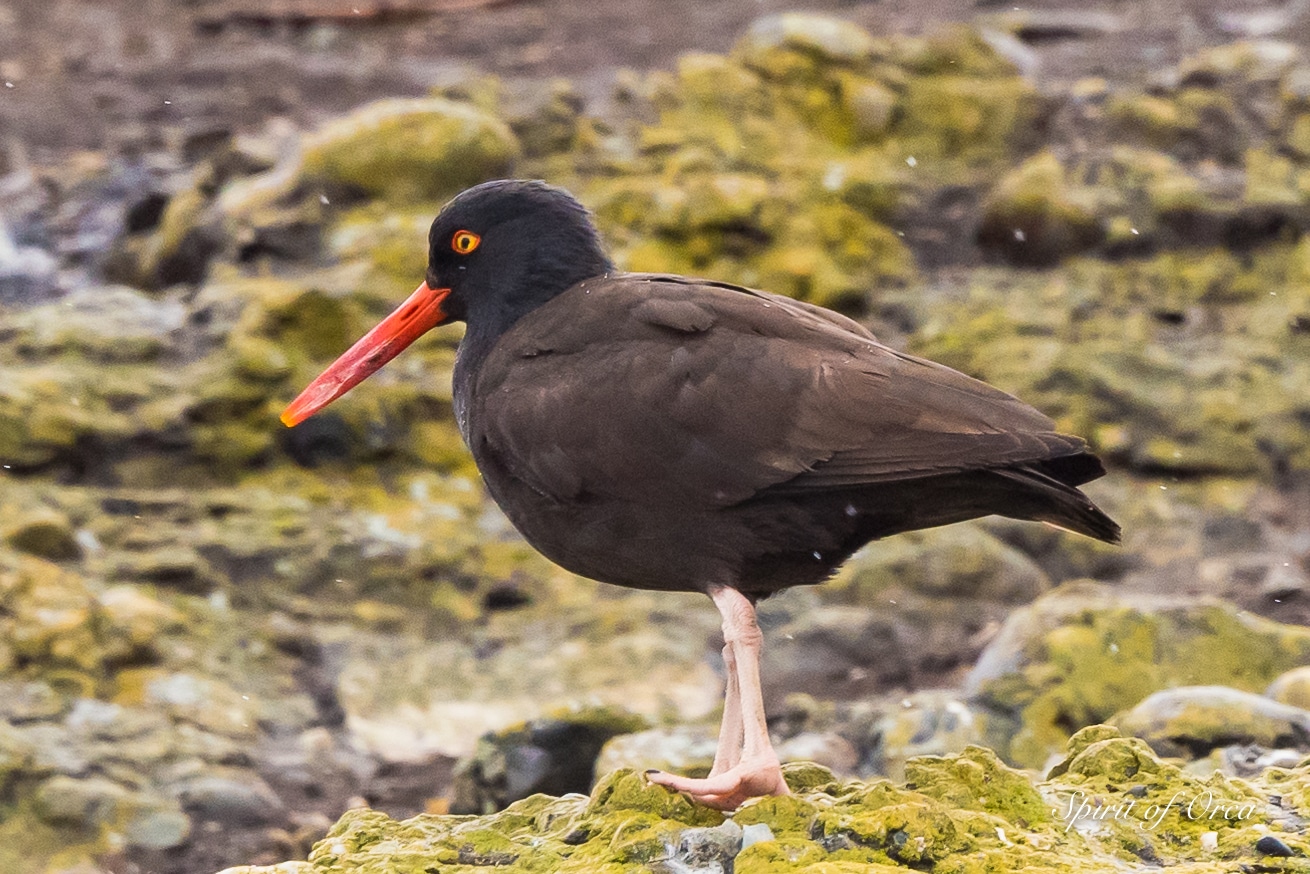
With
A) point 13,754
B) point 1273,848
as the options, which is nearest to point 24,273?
→ point 13,754

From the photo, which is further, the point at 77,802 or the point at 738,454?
the point at 77,802

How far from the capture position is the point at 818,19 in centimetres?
1160

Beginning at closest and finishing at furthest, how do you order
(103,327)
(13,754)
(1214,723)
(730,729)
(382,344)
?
(730,729) < (382,344) < (1214,723) < (13,754) < (103,327)

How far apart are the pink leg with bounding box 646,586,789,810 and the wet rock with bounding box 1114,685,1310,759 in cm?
162

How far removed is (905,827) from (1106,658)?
2802 millimetres

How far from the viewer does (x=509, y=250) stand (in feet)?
15.1

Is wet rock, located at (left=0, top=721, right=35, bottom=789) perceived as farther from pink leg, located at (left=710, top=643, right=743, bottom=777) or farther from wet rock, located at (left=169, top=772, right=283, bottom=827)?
pink leg, located at (left=710, top=643, right=743, bottom=777)

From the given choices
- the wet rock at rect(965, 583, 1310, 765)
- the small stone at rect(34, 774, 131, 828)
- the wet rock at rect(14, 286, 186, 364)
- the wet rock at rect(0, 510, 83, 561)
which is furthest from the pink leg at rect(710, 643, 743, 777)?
the wet rock at rect(14, 286, 186, 364)

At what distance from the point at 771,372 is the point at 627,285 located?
0.56 metres

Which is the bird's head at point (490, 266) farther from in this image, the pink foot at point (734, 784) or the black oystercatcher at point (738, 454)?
the pink foot at point (734, 784)

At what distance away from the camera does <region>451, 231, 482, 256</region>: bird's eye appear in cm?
467

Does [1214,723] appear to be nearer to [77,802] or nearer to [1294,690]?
[1294,690]

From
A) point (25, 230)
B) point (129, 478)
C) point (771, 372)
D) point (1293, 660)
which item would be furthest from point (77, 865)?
point (25, 230)

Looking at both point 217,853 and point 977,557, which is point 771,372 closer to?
point 217,853
